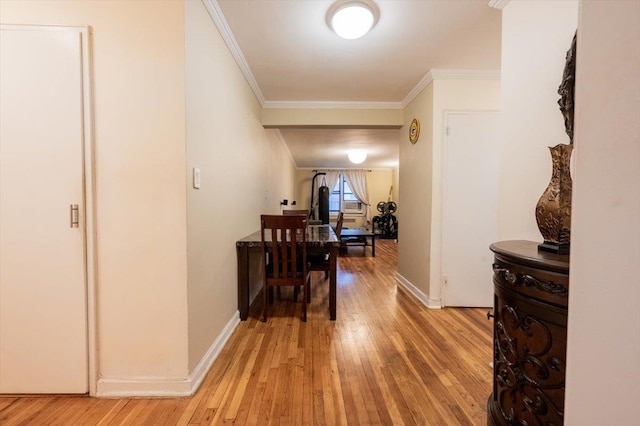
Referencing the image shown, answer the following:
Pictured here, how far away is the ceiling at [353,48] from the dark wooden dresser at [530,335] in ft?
5.49

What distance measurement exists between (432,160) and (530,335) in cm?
200

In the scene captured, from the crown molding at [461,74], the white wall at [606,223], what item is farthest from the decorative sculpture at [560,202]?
the crown molding at [461,74]

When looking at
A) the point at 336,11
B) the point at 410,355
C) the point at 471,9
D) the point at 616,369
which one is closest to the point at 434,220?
the point at 410,355

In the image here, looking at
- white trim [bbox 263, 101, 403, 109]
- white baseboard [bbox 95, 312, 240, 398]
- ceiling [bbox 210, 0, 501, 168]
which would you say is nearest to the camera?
white baseboard [bbox 95, 312, 240, 398]

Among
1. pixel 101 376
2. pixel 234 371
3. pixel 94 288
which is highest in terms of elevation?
pixel 94 288

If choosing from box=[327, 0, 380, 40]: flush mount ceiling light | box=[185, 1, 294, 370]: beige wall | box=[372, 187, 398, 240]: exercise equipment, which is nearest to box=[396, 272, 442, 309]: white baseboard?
box=[185, 1, 294, 370]: beige wall

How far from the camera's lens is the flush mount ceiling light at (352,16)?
1.64m

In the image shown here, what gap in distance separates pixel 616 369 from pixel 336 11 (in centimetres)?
203

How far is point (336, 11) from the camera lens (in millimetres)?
1692

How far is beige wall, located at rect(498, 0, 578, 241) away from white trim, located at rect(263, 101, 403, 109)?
172 centimetres

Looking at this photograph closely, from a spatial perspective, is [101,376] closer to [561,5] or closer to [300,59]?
[300,59]

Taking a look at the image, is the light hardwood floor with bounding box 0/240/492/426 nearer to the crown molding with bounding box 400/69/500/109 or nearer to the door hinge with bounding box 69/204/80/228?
the door hinge with bounding box 69/204/80/228

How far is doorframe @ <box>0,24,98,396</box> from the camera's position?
132 cm

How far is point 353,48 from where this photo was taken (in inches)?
85.4
